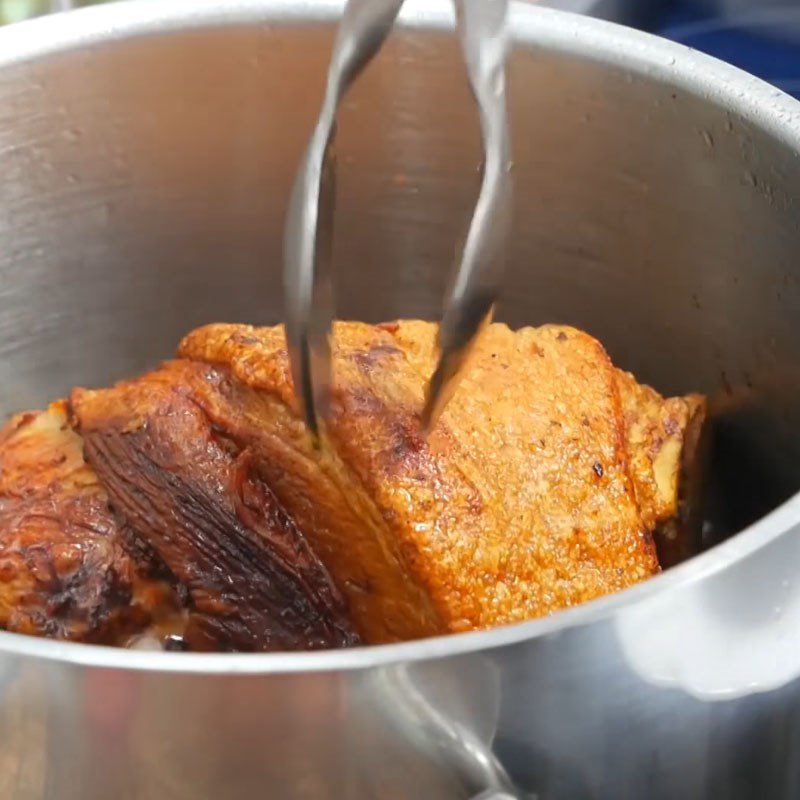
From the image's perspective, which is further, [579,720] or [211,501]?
[211,501]

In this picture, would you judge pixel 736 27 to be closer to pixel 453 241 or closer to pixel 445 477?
pixel 453 241

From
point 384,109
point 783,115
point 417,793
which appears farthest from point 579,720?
point 384,109

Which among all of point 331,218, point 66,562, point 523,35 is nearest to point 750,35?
point 523,35

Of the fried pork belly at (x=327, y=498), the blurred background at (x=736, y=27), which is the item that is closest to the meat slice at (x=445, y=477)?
the fried pork belly at (x=327, y=498)

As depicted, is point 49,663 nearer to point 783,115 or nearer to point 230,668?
point 230,668

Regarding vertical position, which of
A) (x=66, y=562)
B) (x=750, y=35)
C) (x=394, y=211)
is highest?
(x=750, y=35)

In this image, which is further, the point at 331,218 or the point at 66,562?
the point at 66,562
